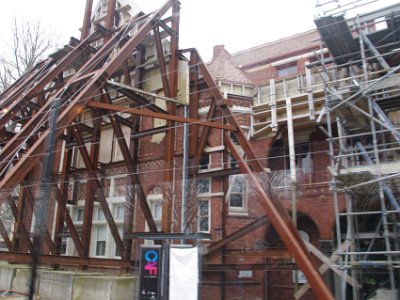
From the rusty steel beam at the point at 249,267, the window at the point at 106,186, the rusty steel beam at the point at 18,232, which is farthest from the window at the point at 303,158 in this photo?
the rusty steel beam at the point at 18,232

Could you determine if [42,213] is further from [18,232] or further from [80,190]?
[18,232]

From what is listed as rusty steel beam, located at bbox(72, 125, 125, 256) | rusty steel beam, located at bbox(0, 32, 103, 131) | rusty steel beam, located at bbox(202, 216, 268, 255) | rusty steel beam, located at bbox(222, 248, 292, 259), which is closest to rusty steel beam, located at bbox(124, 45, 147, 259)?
rusty steel beam, located at bbox(72, 125, 125, 256)

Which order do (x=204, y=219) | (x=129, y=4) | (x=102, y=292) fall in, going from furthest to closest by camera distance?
(x=129, y=4) < (x=204, y=219) < (x=102, y=292)

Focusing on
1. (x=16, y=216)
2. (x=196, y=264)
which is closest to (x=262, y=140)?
(x=196, y=264)

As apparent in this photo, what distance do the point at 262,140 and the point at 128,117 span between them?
5695 mm

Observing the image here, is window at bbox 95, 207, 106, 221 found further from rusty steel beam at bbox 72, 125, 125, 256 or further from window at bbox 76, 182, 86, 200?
rusty steel beam at bbox 72, 125, 125, 256

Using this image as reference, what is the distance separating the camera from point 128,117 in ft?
55.3

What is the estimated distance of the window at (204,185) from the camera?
13.8 meters

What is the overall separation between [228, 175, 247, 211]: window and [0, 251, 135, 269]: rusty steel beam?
12.4 feet

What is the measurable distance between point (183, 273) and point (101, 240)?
883 centimetres

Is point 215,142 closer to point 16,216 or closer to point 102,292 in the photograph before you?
point 102,292

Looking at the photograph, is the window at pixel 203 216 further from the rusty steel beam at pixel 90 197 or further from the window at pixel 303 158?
the rusty steel beam at pixel 90 197

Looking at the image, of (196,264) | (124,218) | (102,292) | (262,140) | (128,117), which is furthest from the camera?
(128,117)

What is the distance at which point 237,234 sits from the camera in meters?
12.3
